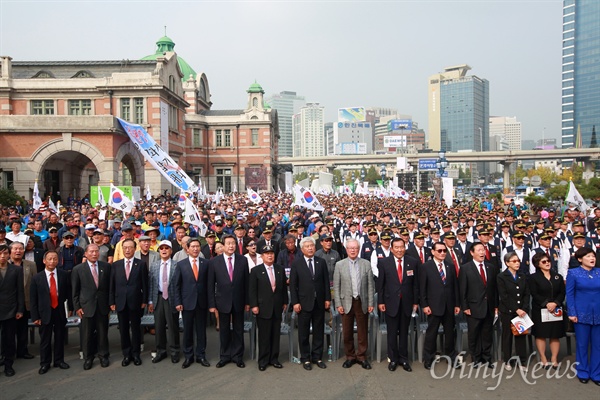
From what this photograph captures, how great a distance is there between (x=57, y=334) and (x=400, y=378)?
15.9 feet

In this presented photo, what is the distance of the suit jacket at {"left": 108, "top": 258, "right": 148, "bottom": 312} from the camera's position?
683 centimetres

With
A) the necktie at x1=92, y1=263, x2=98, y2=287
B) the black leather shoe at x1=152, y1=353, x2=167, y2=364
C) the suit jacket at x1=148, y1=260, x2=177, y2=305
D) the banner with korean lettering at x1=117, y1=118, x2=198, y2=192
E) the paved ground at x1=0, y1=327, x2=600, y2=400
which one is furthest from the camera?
the banner with korean lettering at x1=117, y1=118, x2=198, y2=192

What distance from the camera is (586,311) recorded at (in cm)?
615

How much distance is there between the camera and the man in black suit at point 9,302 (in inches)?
257

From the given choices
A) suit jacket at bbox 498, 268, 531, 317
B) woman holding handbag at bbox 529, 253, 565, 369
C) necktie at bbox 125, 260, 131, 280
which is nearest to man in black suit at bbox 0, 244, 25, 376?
necktie at bbox 125, 260, 131, 280

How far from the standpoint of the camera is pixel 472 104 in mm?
194875

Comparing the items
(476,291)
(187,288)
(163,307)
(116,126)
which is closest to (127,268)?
(163,307)

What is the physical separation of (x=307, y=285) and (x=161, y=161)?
45.5ft

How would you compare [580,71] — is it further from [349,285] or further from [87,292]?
[87,292]

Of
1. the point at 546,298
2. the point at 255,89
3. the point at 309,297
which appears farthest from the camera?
the point at 255,89

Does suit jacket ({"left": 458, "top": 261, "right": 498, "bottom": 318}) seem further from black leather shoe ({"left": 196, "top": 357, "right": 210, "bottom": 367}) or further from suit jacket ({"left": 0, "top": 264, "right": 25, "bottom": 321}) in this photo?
suit jacket ({"left": 0, "top": 264, "right": 25, "bottom": 321})

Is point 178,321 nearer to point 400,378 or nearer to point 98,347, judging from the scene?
point 98,347

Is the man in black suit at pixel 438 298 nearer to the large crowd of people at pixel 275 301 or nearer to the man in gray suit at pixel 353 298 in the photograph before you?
the large crowd of people at pixel 275 301

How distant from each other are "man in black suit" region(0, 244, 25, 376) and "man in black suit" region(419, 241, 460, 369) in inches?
225
